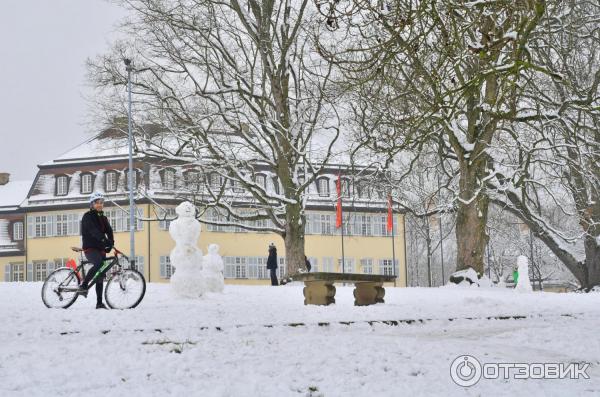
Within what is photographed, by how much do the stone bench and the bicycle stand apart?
146 inches

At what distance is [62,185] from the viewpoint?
6662 centimetres

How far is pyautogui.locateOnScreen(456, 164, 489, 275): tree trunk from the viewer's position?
27.0 metres

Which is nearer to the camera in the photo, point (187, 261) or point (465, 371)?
point (465, 371)

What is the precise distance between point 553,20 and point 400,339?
15.1 m

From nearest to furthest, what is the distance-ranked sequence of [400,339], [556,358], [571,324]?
1. [556,358]
2. [400,339]
3. [571,324]

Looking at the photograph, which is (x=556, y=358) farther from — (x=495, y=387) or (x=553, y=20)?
(x=553, y=20)

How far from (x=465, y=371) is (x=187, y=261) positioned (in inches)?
454

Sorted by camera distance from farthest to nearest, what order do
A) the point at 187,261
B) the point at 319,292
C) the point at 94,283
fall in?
the point at 187,261
the point at 319,292
the point at 94,283

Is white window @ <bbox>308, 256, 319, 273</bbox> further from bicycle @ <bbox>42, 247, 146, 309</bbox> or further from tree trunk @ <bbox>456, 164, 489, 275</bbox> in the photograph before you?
bicycle @ <bbox>42, 247, 146, 309</bbox>

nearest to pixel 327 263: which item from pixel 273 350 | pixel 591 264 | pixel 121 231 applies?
pixel 121 231

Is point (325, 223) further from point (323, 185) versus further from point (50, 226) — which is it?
point (50, 226)

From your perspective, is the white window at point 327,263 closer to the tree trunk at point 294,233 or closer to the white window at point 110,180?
the white window at point 110,180

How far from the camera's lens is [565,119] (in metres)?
25.1

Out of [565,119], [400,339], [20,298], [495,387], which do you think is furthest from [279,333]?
[565,119]
